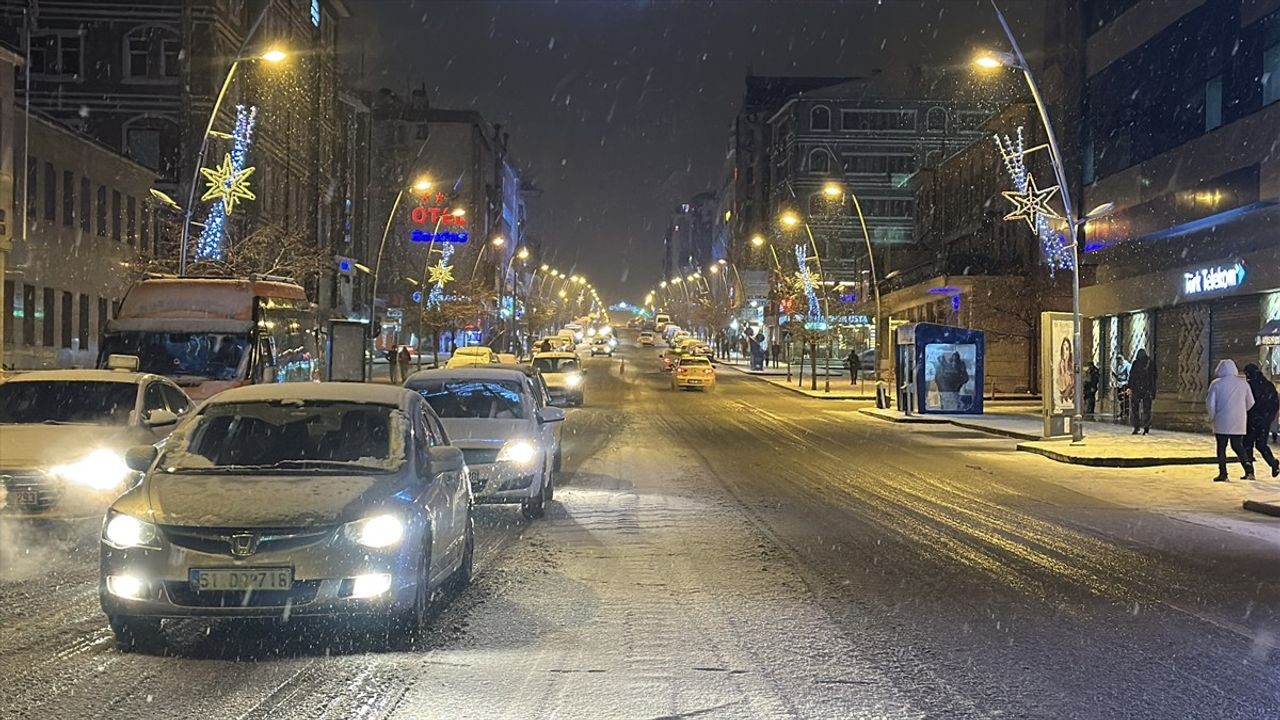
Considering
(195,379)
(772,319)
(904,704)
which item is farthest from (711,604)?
(772,319)

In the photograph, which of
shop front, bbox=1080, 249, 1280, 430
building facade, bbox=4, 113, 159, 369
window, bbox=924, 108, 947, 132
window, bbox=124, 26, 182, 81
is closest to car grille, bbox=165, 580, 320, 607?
shop front, bbox=1080, 249, 1280, 430

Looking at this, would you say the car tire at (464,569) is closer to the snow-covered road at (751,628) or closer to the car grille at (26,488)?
the snow-covered road at (751,628)

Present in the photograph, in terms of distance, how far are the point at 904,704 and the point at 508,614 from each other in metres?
3.21

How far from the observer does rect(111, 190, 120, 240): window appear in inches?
1710

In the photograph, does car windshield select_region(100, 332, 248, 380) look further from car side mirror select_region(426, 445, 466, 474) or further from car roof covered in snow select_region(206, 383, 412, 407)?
car side mirror select_region(426, 445, 466, 474)

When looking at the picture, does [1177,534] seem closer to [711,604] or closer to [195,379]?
[711,604]

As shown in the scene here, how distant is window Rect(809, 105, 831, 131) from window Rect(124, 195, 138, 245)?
78084 mm

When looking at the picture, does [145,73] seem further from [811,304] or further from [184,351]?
[811,304]

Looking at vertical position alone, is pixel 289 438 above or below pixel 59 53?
below

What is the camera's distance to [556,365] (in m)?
42.4

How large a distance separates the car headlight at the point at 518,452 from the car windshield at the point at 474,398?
0.83m

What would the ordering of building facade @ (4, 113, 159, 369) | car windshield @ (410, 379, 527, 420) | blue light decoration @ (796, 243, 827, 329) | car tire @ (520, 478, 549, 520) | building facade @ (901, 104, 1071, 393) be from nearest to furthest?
car tire @ (520, 478, 549, 520) < car windshield @ (410, 379, 527, 420) < building facade @ (4, 113, 159, 369) < building facade @ (901, 104, 1071, 393) < blue light decoration @ (796, 243, 827, 329)

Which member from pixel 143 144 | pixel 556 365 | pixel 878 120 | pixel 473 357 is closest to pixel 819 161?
pixel 878 120

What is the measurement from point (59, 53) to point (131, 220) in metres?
9.00
